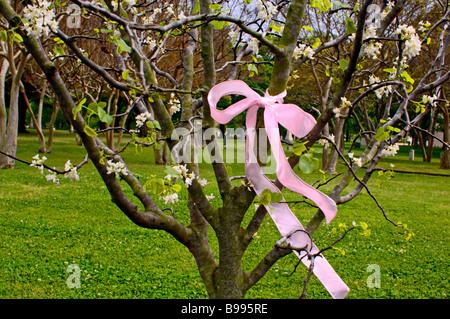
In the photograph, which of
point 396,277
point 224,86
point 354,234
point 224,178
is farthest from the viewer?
point 354,234

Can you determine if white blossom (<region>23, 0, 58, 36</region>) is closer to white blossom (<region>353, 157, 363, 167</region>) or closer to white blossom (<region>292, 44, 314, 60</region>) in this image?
white blossom (<region>292, 44, 314, 60</region>)

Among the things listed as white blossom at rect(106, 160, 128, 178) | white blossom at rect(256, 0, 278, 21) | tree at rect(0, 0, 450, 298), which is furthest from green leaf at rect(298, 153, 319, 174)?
white blossom at rect(256, 0, 278, 21)

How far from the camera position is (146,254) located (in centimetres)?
559

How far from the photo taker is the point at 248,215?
321 inches

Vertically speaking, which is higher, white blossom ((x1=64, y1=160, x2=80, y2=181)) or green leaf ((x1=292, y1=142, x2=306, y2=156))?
green leaf ((x1=292, y1=142, x2=306, y2=156))

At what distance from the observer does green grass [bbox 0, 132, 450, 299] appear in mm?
4508

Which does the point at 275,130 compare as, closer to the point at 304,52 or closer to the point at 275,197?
the point at 275,197

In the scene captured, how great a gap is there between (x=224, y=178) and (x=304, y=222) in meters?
5.64

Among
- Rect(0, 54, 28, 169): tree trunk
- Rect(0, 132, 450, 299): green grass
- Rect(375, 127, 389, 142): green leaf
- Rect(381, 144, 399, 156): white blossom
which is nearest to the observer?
Rect(375, 127, 389, 142): green leaf

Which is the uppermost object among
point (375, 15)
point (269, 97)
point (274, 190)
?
point (375, 15)

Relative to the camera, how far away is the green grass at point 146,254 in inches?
177

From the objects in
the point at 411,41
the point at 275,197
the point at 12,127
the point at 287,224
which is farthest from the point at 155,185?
the point at 12,127
